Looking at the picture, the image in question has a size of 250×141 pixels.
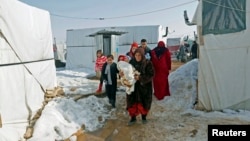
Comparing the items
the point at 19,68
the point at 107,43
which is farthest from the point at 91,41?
the point at 19,68

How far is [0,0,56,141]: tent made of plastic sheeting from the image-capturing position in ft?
14.8

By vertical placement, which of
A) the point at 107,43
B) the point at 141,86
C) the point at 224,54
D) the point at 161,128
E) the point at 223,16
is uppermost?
the point at 223,16

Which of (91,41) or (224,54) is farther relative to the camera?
(91,41)

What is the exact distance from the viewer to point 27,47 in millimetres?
5445

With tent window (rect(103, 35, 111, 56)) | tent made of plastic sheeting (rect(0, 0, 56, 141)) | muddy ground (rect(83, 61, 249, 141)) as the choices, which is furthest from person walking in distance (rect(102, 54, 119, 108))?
tent window (rect(103, 35, 111, 56))

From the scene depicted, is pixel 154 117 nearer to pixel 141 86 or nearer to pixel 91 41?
pixel 141 86

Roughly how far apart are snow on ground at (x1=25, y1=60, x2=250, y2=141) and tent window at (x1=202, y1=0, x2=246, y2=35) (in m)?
1.64

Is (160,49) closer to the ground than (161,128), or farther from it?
farther from it

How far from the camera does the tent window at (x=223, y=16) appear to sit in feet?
17.6

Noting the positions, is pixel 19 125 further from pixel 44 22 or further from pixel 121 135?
pixel 44 22

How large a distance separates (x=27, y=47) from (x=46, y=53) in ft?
4.54

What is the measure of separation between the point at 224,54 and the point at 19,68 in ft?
13.6

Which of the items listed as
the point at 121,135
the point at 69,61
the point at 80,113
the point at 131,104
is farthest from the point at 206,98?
the point at 69,61

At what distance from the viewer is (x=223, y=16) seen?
5527 millimetres
